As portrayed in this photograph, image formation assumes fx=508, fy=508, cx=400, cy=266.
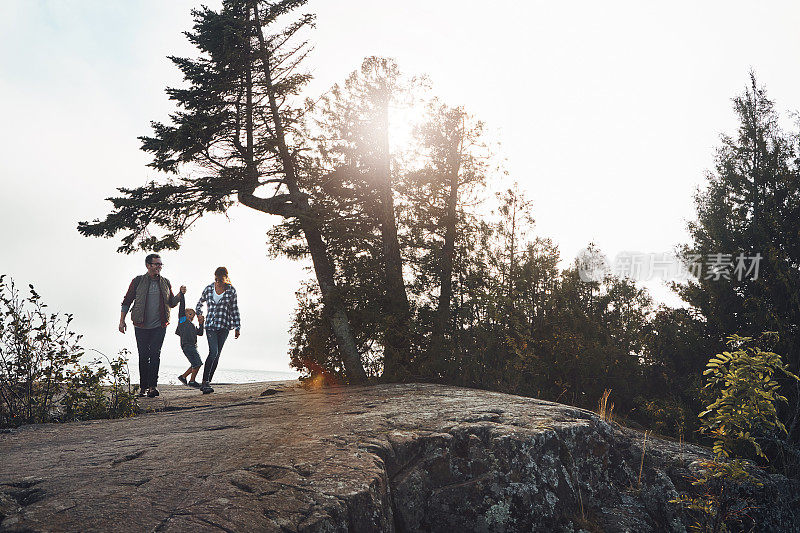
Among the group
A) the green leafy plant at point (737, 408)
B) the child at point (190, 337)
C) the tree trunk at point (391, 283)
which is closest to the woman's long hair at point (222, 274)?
the child at point (190, 337)

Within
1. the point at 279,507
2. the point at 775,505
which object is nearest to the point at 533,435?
the point at 279,507

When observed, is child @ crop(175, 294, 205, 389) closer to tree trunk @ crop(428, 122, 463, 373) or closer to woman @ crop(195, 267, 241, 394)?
woman @ crop(195, 267, 241, 394)

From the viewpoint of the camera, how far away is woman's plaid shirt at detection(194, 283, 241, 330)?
10.9 meters

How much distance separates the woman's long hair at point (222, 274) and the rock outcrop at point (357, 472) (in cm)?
392

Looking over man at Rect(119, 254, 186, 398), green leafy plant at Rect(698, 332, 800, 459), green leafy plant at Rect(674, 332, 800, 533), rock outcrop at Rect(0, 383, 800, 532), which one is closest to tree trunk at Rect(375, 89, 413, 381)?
rock outcrop at Rect(0, 383, 800, 532)

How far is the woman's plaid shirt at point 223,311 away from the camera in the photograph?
1088 cm

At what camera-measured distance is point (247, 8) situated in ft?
45.7

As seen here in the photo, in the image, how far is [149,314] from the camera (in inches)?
401

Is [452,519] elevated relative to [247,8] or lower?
lower

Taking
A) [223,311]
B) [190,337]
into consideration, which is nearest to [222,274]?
[223,311]

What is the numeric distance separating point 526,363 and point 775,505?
21.5ft

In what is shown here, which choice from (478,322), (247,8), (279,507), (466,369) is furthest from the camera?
(247,8)

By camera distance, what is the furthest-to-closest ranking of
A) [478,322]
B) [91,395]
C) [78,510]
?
[478,322], [91,395], [78,510]

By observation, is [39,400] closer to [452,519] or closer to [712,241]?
[452,519]
